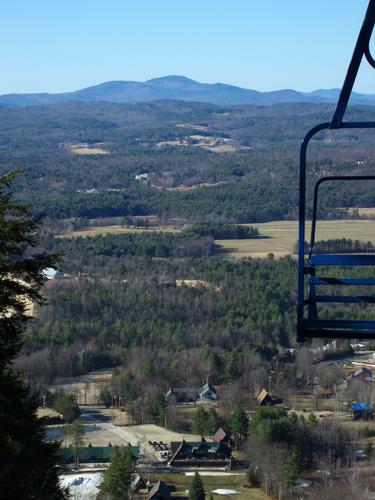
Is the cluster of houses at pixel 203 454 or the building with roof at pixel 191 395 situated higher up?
the cluster of houses at pixel 203 454

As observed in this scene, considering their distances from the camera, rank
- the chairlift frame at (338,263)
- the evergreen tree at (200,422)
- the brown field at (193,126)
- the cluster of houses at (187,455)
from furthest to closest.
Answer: the brown field at (193,126) < the evergreen tree at (200,422) < the cluster of houses at (187,455) < the chairlift frame at (338,263)

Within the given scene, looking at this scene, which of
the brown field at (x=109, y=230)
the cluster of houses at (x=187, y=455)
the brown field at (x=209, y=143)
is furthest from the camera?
the brown field at (x=209, y=143)

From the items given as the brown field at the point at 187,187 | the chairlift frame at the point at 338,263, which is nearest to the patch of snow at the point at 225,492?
the chairlift frame at the point at 338,263

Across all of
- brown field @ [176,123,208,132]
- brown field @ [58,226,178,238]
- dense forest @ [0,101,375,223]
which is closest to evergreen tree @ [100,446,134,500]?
dense forest @ [0,101,375,223]

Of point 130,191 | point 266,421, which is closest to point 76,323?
point 266,421

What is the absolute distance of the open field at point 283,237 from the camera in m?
40.8

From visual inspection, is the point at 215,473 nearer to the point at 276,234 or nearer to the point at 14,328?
the point at 14,328

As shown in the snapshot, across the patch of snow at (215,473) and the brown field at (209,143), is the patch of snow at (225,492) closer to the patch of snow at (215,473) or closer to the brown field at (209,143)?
the patch of snow at (215,473)

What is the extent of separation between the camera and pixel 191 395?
74.2 feet

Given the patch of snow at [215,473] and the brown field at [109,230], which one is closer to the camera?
the patch of snow at [215,473]

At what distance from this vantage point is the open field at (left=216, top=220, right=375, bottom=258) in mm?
40812

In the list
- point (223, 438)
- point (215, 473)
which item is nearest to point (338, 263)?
point (215, 473)

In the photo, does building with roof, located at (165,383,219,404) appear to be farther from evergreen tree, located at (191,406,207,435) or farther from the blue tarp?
the blue tarp

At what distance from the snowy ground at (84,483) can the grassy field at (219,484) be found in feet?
3.79
